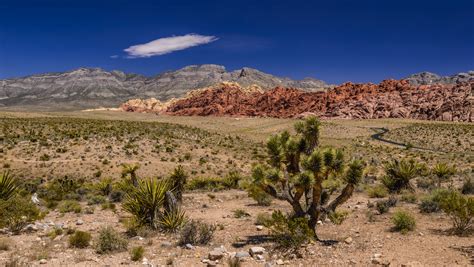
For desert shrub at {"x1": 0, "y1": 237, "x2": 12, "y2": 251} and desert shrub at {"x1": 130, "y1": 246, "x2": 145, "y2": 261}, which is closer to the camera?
desert shrub at {"x1": 130, "y1": 246, "x2": 145, "y2": 261}

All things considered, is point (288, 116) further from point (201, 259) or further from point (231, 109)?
point (201, 259)

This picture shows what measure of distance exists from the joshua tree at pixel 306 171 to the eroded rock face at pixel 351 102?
366ft

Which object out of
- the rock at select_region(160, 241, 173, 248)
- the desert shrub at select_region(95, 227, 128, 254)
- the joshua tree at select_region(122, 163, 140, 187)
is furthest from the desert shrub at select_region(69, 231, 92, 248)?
the joshua tree at select_region(122, 163, 140, 187)

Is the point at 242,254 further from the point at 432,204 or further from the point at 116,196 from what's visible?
the point at 116,196

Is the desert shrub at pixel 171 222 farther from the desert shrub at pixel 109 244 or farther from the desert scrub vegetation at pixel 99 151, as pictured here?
the desert scrub vegetation at pixel 99 151

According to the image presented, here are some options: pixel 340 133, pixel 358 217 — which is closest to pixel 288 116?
pixel 340 133

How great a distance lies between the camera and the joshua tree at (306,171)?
10266 mm

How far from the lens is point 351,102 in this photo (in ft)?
446

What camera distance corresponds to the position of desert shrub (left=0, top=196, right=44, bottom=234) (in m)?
12.0

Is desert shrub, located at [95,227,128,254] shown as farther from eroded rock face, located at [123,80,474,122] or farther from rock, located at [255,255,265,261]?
eroded rock face, located at [123,80,474,122]

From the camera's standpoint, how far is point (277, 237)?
10.6 metres

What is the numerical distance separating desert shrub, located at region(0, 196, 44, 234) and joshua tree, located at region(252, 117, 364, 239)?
7745 millimetres

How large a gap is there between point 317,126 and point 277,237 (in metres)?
3.41

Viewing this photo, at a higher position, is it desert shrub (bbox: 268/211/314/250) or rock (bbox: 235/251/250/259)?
desert shrub (bbox: 268/211/314/250)
